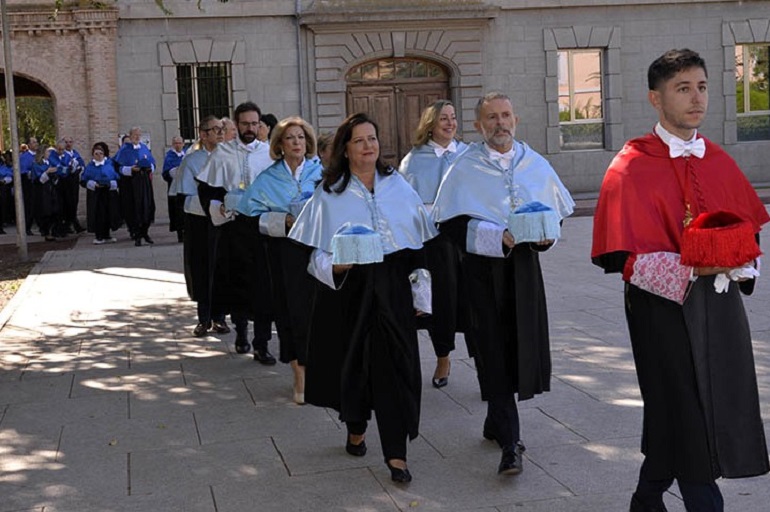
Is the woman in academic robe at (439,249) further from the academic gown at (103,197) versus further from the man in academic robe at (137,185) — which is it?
the academic gown at (103,197)

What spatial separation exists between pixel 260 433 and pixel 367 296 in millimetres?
1473

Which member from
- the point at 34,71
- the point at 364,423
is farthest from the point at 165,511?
the point at 34,71

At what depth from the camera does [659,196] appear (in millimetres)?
4438

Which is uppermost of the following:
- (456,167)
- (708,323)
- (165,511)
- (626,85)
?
(626,85)

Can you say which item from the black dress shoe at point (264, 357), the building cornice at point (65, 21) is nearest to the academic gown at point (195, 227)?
the black dress shoe at point (264, 357)

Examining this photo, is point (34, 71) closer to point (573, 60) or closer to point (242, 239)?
point (573, 60)

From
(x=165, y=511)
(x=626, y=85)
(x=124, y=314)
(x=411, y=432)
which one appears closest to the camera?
(x=165, y=511)

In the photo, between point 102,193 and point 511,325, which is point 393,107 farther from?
point 511,325

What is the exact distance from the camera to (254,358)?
9.40m

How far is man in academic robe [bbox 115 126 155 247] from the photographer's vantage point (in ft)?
67.3

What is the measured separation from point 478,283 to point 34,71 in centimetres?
2039

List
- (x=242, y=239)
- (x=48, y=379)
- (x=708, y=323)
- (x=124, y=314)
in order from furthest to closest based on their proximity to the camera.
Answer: (x=124, y=314) < (x=242, y=239) < (x=48, y=379) < (x=708, y=323)

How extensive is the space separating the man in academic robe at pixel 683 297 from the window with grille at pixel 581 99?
22783 mm

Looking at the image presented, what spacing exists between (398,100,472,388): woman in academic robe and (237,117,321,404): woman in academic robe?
85cm
